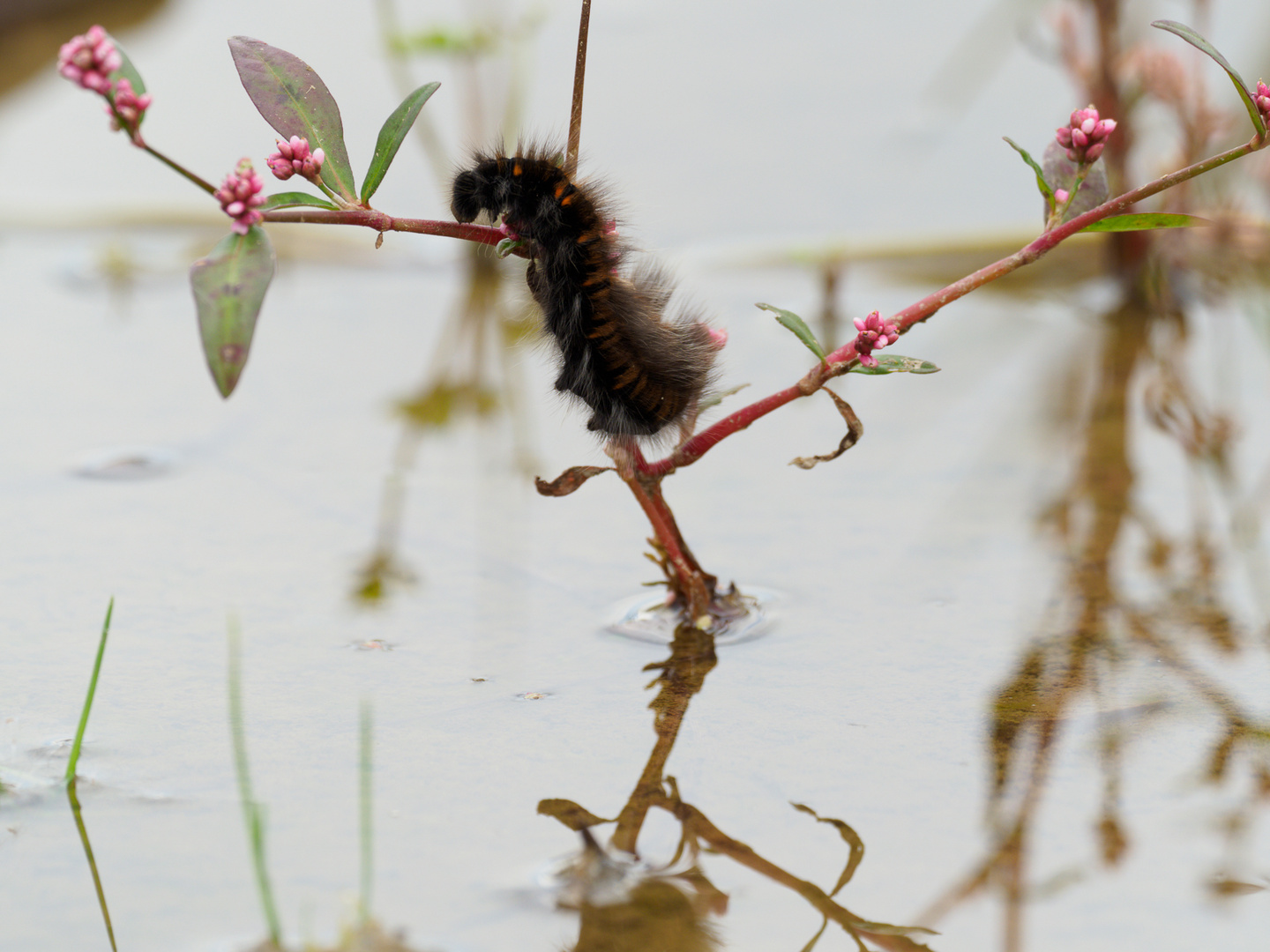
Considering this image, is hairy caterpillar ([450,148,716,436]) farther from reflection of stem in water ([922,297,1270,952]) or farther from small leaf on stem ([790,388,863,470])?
reflection of stem in water ([922,297,1270,952])

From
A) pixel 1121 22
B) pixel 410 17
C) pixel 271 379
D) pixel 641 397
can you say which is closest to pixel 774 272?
pixel 1121 22

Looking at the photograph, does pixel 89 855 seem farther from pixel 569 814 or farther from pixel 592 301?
pixel 592 301

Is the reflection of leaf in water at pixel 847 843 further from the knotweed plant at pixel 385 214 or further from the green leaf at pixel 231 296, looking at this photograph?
the green leaf at pixel 231 296

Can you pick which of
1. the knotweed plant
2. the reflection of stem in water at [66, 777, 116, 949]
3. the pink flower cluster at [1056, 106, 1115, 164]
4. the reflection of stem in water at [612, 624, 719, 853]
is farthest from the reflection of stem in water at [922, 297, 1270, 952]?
the reflection of stem in water at [66, 777, 116, 949]

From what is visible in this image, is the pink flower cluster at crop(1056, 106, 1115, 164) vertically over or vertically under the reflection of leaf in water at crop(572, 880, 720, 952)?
over

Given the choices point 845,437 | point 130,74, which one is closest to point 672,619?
point 845,437
